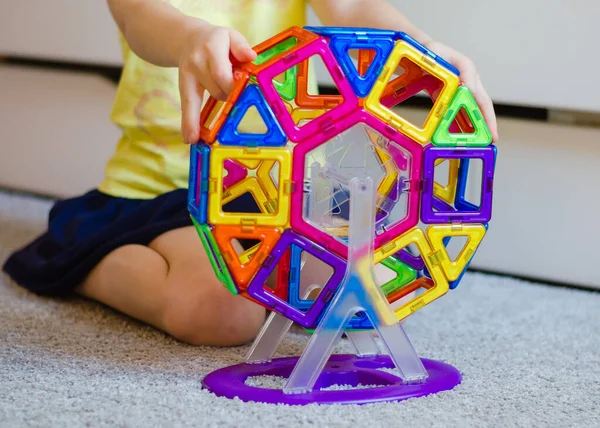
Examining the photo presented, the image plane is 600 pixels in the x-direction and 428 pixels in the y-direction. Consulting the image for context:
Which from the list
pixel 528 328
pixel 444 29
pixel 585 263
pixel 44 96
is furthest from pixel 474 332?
pixel 44 96

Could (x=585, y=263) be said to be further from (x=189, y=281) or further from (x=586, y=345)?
(x=189, y=281)

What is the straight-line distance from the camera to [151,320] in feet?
2.70

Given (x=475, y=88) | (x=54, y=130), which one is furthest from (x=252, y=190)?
(x=54, y=130)

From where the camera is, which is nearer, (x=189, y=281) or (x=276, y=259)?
(x=276, y=259)

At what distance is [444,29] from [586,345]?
48 cm

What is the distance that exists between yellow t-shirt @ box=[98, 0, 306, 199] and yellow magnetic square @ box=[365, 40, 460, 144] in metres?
0.41

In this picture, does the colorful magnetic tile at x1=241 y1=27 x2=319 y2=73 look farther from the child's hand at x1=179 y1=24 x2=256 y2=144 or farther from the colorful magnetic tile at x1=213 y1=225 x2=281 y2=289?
the colorful magnetic tile at x1=213 y1=225 x2=281 y2=289

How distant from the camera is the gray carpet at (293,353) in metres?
0.58

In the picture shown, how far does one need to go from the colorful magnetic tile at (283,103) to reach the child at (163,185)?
28 millimetres

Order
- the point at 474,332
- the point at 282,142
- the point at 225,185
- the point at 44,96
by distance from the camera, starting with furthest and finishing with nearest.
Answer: the point at 44,96 < the point at 474,332 < the point at 225,185 < the point at 282,142

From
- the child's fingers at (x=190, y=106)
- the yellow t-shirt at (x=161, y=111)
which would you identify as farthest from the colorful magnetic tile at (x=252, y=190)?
the yellow t-shirt at (x=161, y=111)

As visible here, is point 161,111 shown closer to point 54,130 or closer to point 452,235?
point 452,235

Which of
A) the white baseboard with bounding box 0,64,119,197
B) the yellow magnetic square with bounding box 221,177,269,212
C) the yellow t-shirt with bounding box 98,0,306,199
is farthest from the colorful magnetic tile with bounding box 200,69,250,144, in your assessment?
the white baseboard with bounding box 0,64,119,197

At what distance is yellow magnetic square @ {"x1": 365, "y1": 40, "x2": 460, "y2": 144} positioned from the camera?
607mm
